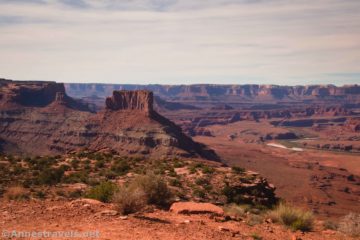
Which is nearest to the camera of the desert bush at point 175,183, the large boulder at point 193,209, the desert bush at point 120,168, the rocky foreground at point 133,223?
the rocky foreground at point 133,223

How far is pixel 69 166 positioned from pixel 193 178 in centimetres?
882

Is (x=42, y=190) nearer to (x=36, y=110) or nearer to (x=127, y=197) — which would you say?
(x=127, y=197)

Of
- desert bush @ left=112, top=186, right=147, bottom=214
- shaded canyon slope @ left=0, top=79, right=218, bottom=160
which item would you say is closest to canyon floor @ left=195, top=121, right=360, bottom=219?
shaded canyon slope @ left=0, top=79, right=218, bottom=160

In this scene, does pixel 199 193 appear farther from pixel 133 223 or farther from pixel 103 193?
pixel 133 223

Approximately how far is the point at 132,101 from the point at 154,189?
8406 centimetres

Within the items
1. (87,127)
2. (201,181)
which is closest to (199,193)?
(201,181)

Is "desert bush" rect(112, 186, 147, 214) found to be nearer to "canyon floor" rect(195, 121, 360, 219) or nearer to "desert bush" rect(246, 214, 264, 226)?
"desert bush" rect(246, 214, 264, 226)

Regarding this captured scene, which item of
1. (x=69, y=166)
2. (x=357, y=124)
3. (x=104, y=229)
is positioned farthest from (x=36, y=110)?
(x=357, y=124)

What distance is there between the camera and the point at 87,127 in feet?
339

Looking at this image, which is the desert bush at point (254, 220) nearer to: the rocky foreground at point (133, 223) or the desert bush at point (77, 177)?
the rocky foreground at point (133, 223)

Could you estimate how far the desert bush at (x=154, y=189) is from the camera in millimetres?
16859

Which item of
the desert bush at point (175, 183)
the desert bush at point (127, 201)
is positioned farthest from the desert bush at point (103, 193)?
the desert bush at point (175, 183)

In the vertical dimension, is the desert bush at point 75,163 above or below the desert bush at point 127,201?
below

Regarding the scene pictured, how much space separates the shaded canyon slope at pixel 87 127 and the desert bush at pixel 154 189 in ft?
197
